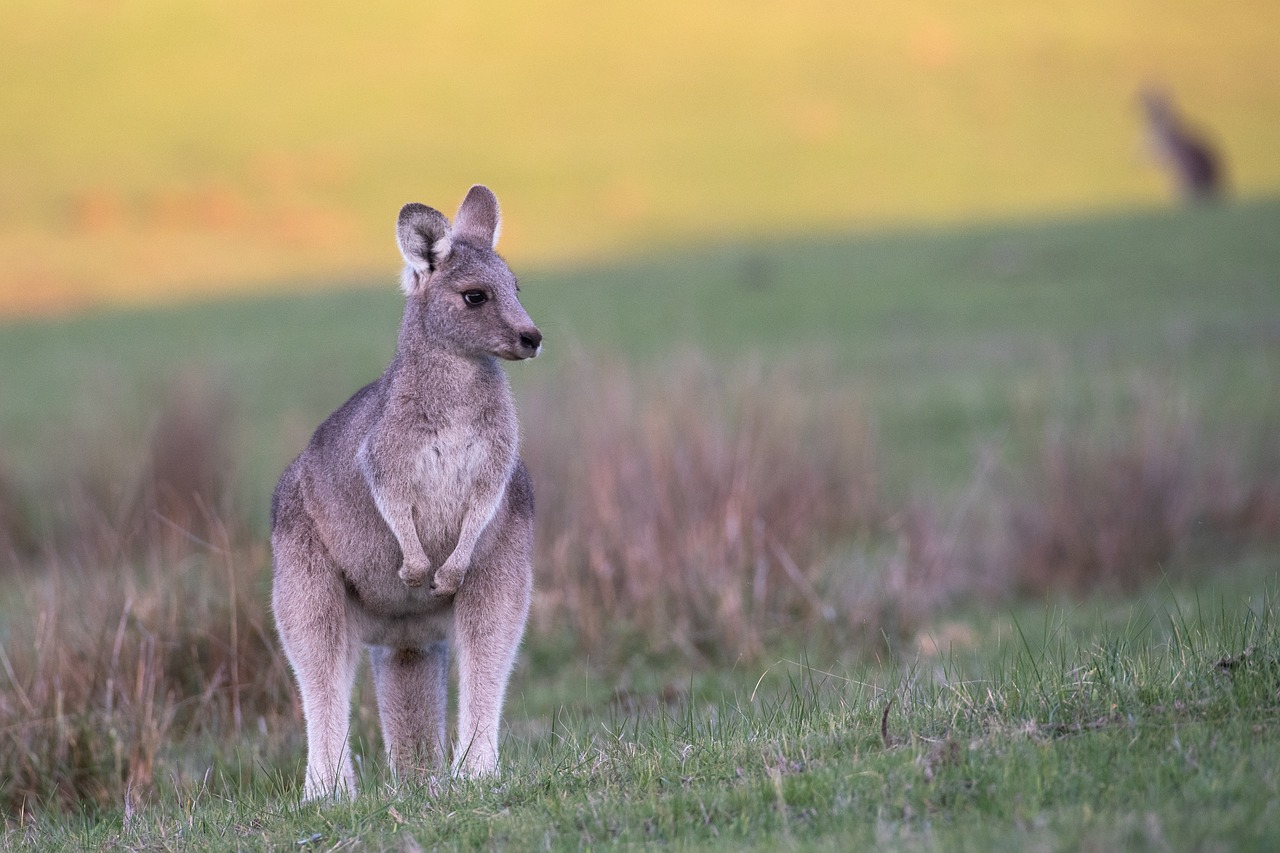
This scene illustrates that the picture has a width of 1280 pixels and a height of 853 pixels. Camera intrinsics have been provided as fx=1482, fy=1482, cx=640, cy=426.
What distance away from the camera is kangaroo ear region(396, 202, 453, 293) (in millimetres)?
5613

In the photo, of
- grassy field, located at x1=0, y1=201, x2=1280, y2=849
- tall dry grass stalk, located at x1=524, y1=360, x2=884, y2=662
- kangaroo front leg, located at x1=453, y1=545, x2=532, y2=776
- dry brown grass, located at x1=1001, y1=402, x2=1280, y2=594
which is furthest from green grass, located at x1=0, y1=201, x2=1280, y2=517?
kangaroo front leg, located at x1=453, y1=545, x2=532, y2=776

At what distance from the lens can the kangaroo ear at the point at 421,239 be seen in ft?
18.4

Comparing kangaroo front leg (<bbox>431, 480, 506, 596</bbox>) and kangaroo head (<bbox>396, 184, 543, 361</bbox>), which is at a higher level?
kangaroo head (<bbox>396, 184, 543, 361</bbox>)

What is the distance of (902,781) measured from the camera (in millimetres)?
4371

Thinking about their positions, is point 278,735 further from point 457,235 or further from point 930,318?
point 930,318

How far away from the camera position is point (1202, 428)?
514 inches

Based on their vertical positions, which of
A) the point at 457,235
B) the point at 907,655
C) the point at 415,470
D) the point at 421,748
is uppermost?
the point at 457,235

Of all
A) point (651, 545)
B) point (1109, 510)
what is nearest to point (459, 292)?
point (651, 545)

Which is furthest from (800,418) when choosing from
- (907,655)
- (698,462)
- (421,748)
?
(421,748)

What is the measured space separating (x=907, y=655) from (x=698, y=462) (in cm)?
207

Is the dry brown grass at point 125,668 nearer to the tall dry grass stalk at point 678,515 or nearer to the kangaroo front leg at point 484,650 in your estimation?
the kangaroo front leg at point 484,650

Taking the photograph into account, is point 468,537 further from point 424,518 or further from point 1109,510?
point 1109,510

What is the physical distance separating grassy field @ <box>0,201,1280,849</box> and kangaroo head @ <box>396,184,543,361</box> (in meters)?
1.50

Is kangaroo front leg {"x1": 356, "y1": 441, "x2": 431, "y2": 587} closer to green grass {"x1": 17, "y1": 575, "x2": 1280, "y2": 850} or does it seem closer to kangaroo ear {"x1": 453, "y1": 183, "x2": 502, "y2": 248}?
green grass {"x1": 17, "y1": 575, "x2": 1280, "y2": 850}
